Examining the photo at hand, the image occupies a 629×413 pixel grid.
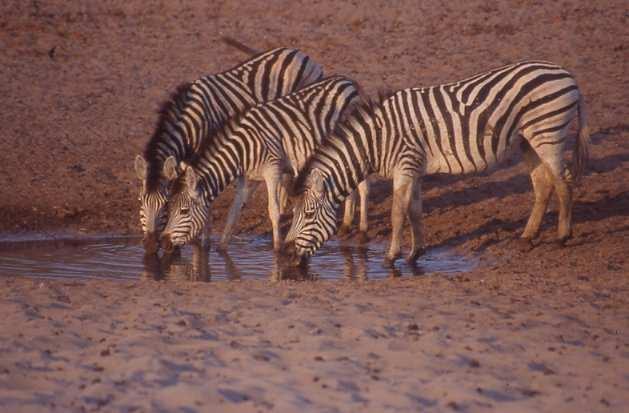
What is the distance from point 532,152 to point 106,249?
430cm

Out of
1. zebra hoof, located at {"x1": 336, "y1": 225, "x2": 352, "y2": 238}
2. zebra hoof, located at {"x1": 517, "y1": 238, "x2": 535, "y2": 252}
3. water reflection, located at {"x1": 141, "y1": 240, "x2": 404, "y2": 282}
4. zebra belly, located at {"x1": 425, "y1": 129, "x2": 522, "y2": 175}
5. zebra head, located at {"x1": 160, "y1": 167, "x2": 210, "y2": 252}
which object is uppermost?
zebra belly, located at {"x1": 425, "y1": 129, "x2": 522, "y2": 175}

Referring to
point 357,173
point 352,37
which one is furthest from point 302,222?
point 352,37

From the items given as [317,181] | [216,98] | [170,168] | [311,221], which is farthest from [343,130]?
[216,98]

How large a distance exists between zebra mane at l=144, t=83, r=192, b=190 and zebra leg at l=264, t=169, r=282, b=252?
3.55 ft

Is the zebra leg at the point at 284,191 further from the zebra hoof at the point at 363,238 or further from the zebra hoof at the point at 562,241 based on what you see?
the zebra hoof at the point at 562,241

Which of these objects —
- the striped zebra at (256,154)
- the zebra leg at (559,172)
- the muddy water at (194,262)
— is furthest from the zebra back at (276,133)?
the zebra leg at (559,172)

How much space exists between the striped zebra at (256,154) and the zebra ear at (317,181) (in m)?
0.77

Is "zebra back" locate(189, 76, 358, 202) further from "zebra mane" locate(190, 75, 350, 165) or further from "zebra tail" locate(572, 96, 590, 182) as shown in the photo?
"zebra tail" locate(572, 96, 590, 182)

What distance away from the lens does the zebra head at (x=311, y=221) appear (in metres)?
10.5

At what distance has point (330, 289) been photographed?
27.6 feet

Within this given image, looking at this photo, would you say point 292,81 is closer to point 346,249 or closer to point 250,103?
point 250,103

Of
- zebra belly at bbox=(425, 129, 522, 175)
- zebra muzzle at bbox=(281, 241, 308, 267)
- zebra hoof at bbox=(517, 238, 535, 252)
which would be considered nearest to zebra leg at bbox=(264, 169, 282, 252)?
zebra muzzle at bbox=(281, 241, 308, 267)

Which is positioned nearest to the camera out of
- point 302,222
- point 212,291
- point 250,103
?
point 212,291

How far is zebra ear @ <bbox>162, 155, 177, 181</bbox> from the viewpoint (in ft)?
36.3
